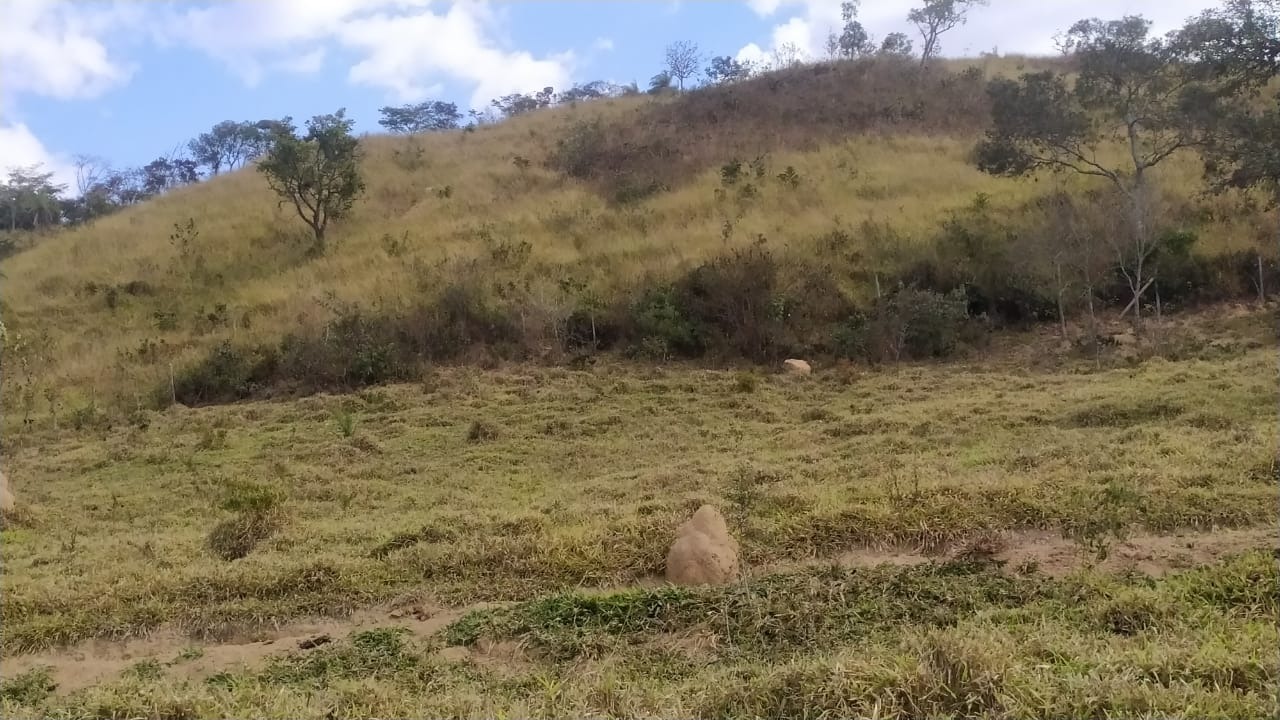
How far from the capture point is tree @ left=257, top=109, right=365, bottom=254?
710 inches

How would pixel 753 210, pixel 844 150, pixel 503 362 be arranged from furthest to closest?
pixel 844 150 → pixel 753 210 → pixel 503 362

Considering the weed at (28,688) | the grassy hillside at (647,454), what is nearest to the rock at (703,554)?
the grassy hillside at (647,454)

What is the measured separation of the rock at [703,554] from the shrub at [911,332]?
28.7 feet

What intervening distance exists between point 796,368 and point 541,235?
848cm

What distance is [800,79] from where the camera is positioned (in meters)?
30.4

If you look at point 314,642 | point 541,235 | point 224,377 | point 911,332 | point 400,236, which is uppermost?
point 400,236

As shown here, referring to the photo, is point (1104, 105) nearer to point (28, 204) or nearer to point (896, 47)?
point (896, 47)

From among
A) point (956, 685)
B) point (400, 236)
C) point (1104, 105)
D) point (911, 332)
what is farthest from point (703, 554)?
point (400, 236)

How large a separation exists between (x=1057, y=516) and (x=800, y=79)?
28347 millimetres

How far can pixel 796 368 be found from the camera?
12.5m

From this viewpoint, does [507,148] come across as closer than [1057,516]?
No

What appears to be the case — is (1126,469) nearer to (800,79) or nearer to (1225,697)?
(1225,697)

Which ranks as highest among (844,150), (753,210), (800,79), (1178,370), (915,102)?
(800,79)

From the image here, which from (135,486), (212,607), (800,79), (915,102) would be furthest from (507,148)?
(212,607)
